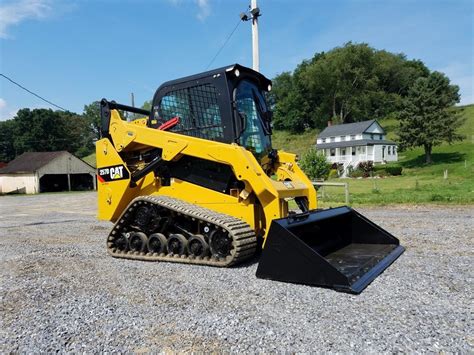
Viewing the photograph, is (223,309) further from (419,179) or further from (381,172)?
(381,172)

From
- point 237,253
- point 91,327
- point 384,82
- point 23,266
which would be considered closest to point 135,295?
Answer: point 91,327

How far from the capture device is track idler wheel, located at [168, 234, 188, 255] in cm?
574

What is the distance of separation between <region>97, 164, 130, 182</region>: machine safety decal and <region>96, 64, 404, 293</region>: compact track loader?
0.7 inches

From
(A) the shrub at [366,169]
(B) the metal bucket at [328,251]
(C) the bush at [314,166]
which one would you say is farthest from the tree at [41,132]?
(B) the metal bucket at [328,251]

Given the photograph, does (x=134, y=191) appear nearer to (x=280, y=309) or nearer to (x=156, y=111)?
(x=156, y=111)

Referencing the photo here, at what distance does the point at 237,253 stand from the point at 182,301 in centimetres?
122

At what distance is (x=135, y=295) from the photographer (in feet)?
14.0

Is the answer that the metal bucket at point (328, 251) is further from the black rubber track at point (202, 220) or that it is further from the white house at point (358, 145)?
the white house at point (358, 145)

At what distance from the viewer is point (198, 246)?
561cm

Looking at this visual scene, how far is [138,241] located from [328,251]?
2.93 m

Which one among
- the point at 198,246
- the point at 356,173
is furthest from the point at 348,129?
the point at 198,246

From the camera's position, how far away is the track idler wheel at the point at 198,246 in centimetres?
551

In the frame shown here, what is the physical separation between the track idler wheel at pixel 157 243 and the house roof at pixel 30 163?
140 ft

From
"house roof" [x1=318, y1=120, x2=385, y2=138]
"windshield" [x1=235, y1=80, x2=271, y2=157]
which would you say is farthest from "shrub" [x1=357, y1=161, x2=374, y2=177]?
"windshield" [x1=235, y1=80, x2=271, y2=157]
